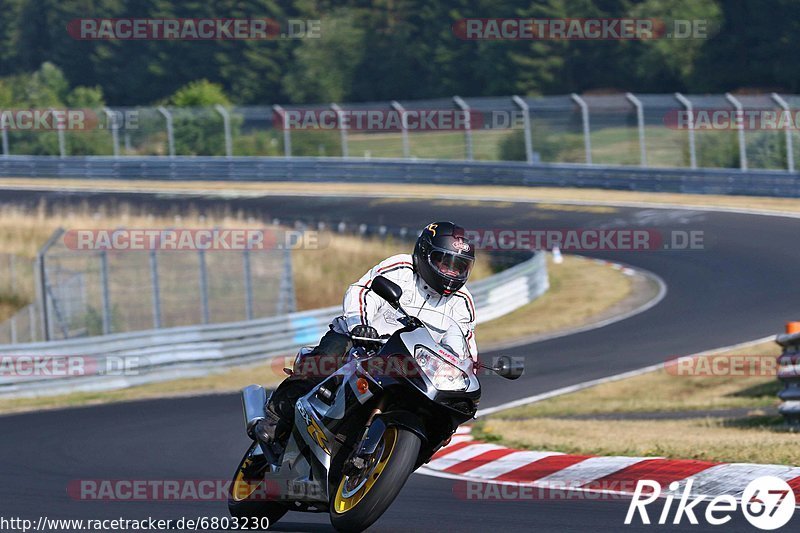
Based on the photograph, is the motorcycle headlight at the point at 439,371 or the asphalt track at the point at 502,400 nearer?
the motorcycle headlight at the point at 439,371

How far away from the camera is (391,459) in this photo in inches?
266

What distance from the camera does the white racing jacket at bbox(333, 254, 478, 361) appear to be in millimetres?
7598

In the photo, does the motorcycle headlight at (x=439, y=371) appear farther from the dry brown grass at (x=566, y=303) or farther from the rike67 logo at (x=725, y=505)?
the dry brown grass at (x=566, y=303)

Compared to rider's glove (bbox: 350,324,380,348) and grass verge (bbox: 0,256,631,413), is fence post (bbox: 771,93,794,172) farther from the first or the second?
rider's glove (bbox: 350,324,380,348)

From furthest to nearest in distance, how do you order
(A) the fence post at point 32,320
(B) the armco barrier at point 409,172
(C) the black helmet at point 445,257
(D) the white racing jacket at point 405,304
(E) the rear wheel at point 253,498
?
(B) the armco barrier at point 409,172 → (A) the fence post at point 32,320 → (E) the rear wheel at point 253,498 → (D) the white racing jacket at point 405,304 → (C) the black helmet at point 445,257

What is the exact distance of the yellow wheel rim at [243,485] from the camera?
26.7ft

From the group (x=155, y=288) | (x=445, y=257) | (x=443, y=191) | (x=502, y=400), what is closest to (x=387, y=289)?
(x=445, y=257)

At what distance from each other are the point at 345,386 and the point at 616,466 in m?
3.14

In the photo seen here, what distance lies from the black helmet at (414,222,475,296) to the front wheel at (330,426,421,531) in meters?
0.97

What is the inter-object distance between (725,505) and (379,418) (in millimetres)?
2415

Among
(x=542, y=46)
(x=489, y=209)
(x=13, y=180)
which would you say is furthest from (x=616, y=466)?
Answer: (x=542, y=46)

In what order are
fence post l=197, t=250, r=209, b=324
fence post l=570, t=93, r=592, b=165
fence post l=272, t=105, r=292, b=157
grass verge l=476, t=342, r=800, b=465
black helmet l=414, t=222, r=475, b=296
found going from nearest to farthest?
black helmet l=414, t=222, r=475, b=296 → grass verge l=476, t=342, r=800, b=465 → fence post l=197, t=250, r=209, b=324 → fence post l=570, t=93, r=592, b=165 → fence post l=272, t=105, r=292, b=157

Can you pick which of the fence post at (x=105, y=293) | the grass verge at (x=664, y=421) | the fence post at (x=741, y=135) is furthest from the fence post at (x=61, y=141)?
the grass verge at (x=664, y=421)

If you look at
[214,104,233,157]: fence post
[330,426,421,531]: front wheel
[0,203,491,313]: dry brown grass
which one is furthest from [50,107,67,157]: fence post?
[330,426,421,531]: front wheel
